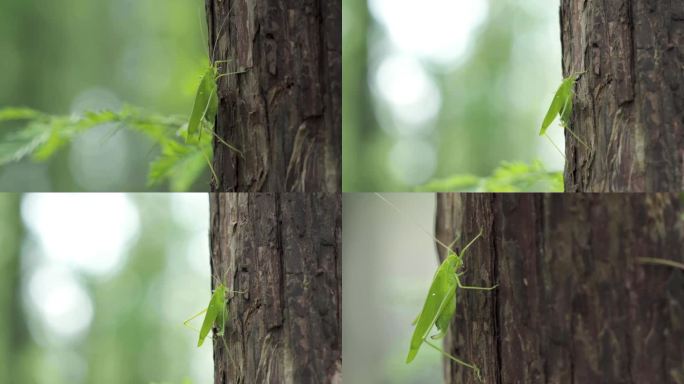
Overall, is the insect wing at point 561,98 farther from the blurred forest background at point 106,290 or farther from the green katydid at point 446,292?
the blurred forest background at point 106,290

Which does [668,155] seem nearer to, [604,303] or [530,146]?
[604,303]

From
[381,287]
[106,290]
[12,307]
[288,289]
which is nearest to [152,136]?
[288,289]

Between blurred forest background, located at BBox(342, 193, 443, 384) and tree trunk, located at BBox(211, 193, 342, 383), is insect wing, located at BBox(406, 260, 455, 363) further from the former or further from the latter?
blurred forest background, located at BBox(342, 193, 443, 384)

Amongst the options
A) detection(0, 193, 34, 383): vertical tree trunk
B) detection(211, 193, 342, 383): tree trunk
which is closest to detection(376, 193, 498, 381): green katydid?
detection(211, 193, 342, 383): tree trunk

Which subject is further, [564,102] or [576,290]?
[564,102]

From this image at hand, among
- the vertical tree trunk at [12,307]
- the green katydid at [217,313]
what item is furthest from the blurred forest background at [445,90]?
the green katydid at [217,313]

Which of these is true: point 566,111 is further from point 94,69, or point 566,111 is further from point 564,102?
point 94,69
